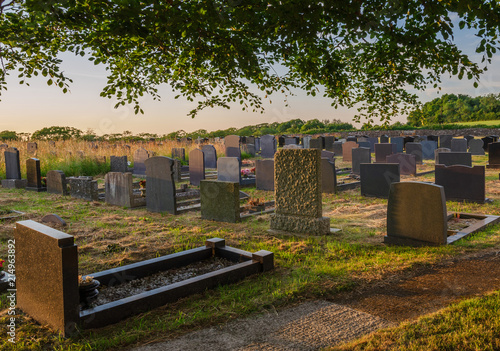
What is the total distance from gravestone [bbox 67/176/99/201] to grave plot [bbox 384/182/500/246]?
325 inches

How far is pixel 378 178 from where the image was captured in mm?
11336

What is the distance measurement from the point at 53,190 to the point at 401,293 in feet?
38.8

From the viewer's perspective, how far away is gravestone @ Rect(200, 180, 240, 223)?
8.46 metres

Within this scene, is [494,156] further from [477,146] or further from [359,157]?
[477,146]

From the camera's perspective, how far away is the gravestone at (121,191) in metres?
10.5

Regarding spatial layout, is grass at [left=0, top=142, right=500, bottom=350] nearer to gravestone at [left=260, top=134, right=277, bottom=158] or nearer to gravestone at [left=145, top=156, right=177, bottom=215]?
gravestone at [left=145, top=156, right=177, bottom=215]

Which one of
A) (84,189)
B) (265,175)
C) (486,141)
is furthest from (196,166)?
(486,141)

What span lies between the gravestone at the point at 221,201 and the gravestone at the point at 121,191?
97.9 inches

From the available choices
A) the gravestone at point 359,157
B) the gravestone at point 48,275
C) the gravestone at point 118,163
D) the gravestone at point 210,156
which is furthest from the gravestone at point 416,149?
the gravestone at point 48,275

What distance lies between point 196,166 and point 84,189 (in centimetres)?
385

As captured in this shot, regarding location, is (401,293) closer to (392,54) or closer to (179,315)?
(179,315)

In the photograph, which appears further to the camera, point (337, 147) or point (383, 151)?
point (337, 147)

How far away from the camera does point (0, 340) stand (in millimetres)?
3553

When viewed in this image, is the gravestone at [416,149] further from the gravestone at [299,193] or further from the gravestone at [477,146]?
the gravestone at [299,193]
